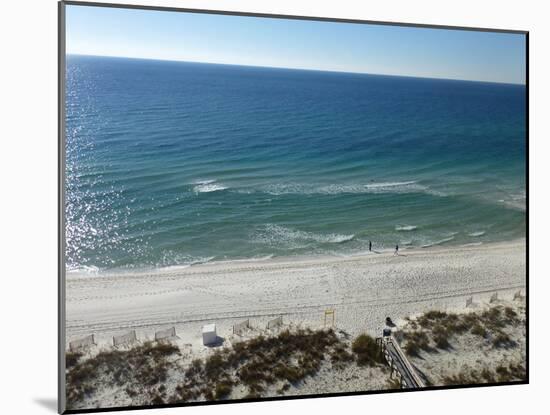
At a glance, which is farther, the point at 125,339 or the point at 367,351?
the point at 367,351

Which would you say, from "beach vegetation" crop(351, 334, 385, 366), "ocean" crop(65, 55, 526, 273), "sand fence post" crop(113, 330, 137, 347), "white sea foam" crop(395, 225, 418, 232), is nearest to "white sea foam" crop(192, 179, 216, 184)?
"ocean" crop(65, 55, 526, 273)

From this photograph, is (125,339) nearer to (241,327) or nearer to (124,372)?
(124,372)

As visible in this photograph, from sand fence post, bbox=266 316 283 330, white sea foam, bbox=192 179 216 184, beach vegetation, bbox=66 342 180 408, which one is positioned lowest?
beach vegetation, bbox=66 342 180 408

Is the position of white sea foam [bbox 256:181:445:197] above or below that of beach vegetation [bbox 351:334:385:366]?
above

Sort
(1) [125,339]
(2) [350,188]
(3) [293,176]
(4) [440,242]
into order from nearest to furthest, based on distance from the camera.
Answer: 1. (1) [125,339]
2. (2) [350,188]
3. (4) [440,242]
4. (3) [293,176]

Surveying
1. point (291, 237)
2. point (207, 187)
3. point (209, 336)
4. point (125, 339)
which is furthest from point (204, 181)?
point (125, 339)

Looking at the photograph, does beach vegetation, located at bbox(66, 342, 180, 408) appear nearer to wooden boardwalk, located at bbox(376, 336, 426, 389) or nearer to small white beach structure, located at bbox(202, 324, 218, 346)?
small white beach structure, located at bbox(202, 324, 218, 346)

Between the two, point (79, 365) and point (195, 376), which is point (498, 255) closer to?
point (195, 376)

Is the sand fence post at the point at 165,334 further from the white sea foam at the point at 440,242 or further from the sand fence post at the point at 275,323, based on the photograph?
the white sea foam at the point at 440,242
